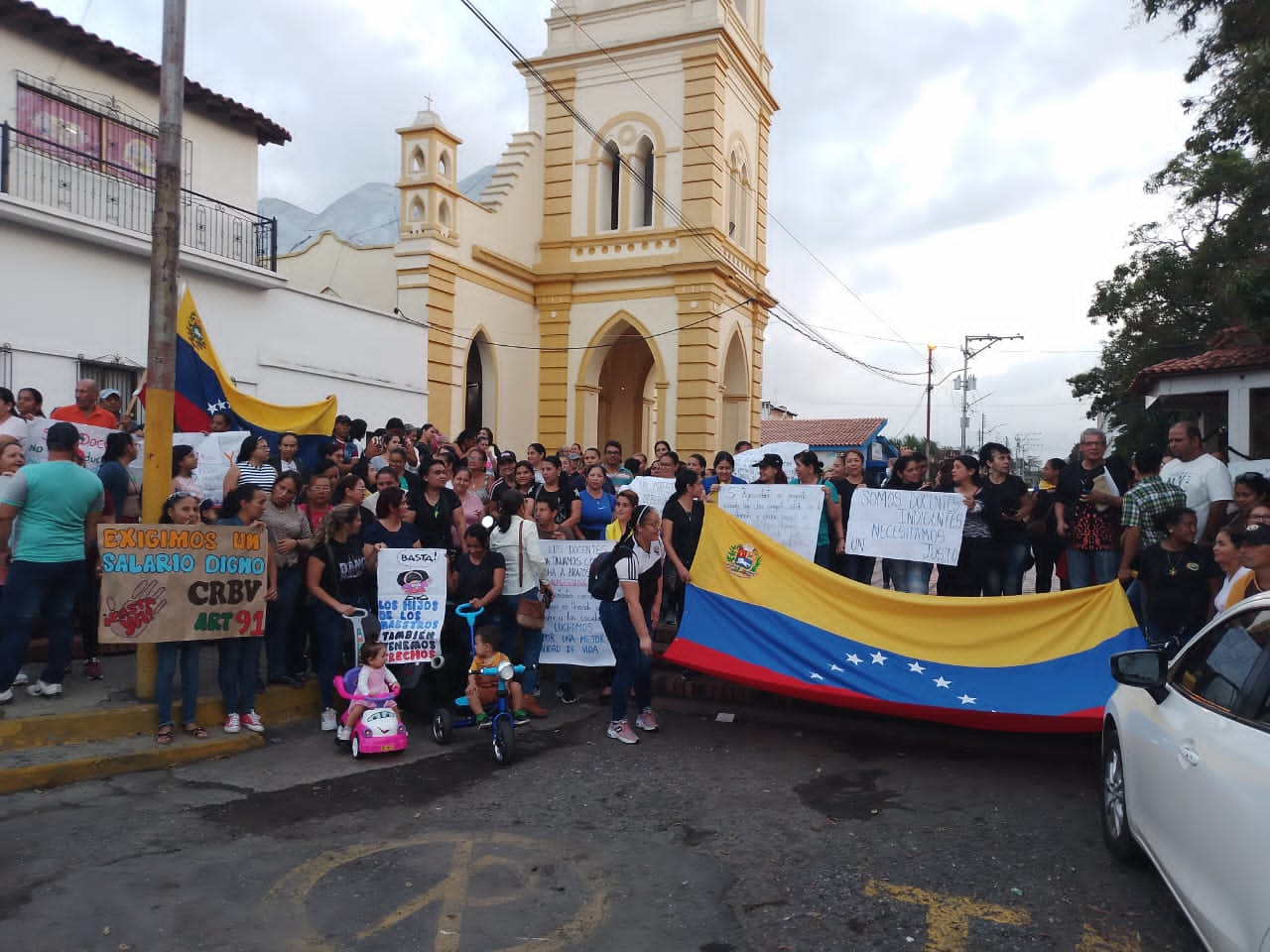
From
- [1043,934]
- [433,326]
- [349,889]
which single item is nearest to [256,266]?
[433,326]

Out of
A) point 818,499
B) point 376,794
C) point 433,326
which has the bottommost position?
point 376,794

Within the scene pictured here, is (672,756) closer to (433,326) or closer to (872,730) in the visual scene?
(872,730)

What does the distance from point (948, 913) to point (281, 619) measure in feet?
17.5

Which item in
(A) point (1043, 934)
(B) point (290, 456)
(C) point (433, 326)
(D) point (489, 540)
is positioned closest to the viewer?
(A) point (1043, 934)

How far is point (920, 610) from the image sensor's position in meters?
6.96

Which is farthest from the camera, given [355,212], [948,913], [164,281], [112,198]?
[355,212]

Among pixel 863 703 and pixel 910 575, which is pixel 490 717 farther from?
pixel 910 575

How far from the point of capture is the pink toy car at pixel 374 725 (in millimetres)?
6785

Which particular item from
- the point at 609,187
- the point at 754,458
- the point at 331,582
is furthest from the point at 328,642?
the point at 609,187

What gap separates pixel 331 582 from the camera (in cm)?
748

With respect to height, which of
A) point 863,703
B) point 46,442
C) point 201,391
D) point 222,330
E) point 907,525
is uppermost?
point 222,330

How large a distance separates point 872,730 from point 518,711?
106 inches

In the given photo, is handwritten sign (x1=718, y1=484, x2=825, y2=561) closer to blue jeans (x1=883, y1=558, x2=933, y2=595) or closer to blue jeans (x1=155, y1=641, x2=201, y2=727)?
blue jeans (x1=883, y1=558, x2=933, y2=595)

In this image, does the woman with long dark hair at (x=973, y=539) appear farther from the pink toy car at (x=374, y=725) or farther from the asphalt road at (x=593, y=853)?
the pink toy car at (x=374, y=725)
